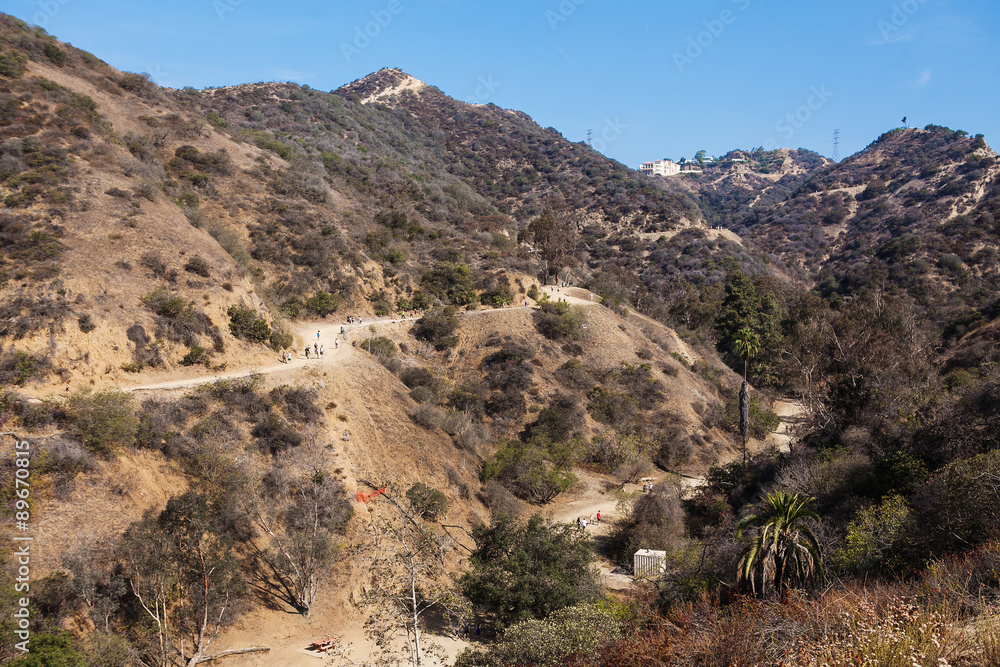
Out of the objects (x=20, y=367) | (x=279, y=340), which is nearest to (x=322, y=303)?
(x=279, y=340)

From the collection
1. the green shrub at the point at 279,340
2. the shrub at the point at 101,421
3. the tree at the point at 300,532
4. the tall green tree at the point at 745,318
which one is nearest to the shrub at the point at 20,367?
the shrub at the point at 101,421

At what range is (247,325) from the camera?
3123cm

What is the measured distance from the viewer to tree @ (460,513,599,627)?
68.1 feet

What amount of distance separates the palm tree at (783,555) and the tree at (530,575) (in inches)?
316

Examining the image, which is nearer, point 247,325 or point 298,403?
point 298,403

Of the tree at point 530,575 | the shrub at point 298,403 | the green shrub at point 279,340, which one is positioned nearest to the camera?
the tree at point 530,575

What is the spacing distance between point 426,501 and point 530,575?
7279 millimetres

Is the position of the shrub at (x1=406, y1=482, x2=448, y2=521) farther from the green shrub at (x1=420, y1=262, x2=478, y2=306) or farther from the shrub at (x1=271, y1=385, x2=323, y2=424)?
the green shrub at (x1=420, y1=262, x2=478, y2=306)

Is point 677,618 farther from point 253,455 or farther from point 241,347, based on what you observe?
point 241,347

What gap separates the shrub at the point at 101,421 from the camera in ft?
66.9

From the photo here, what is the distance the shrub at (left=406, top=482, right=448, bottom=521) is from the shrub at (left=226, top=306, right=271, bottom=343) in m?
12.0

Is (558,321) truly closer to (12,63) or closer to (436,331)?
(436,331)

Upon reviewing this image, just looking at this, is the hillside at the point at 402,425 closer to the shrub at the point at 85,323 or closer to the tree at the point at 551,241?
the shrub at the point at 85,323

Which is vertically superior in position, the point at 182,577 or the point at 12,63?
the point at 12,63
